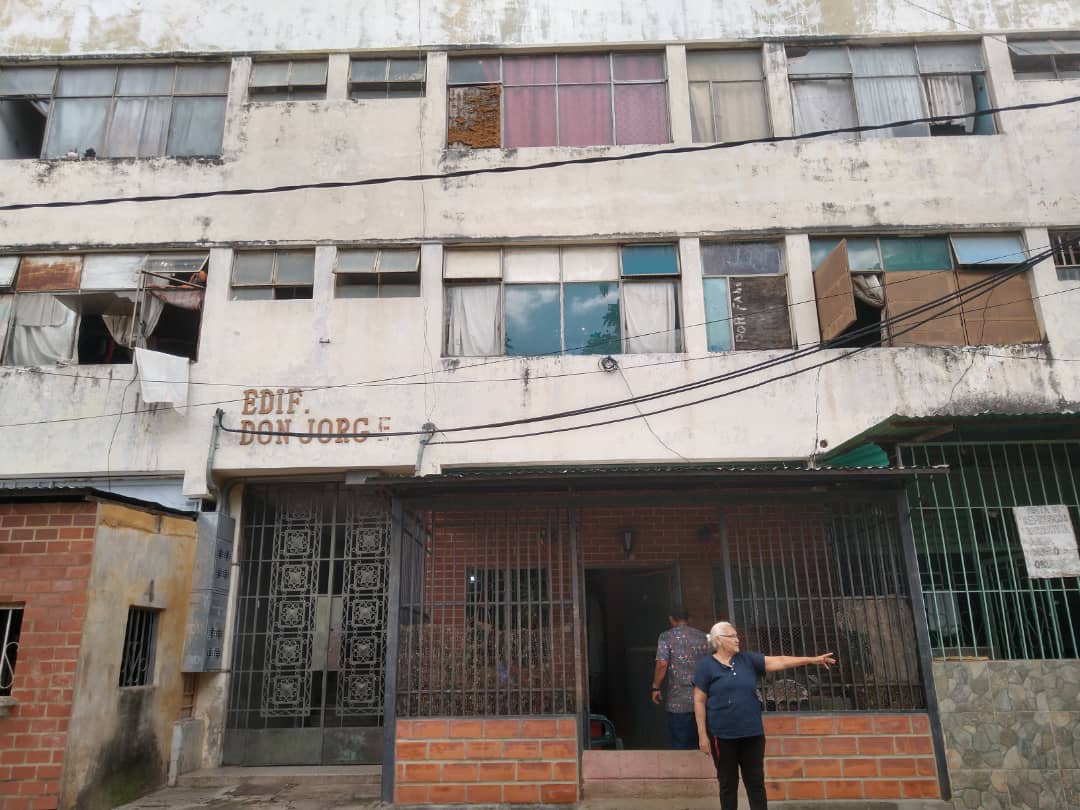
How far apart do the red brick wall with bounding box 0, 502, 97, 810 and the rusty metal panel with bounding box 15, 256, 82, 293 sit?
527 centimetres

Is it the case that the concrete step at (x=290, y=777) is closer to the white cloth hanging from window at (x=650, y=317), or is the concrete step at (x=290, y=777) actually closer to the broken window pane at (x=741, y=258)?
the white cloth hanging from window at (x=650, y=317)

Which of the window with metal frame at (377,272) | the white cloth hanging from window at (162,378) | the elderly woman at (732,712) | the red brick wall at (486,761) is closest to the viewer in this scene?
the elderly woman at (732,712)

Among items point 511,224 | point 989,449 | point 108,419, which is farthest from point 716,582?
point 108,419

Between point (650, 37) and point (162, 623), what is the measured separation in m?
11.0

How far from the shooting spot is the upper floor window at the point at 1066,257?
11469 mm

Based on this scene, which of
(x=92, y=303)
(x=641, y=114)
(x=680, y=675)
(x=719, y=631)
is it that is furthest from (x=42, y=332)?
(x=719, y=631)

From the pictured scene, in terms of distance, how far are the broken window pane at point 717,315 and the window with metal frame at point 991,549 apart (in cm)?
313

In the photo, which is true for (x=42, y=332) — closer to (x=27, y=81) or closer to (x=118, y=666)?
(x=27, y=81)

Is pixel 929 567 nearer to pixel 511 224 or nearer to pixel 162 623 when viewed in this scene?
pixel 511 224

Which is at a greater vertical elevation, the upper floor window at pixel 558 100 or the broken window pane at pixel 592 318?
the upper floor window at pixel 558 100

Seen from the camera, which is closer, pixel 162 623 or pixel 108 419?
pixel 162 623

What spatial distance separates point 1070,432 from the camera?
8.83 metres

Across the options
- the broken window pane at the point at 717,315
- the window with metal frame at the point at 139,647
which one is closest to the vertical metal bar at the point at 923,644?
the broken window pane at the point at 717,315

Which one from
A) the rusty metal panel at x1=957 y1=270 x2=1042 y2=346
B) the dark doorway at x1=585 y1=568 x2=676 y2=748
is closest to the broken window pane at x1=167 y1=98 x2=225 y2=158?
the dark doorway at x1=585 y1=568 x2=676 y2=748
